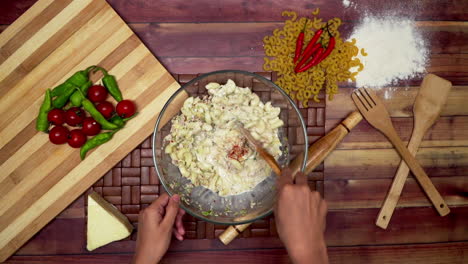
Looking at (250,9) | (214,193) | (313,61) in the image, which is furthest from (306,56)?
(214,193)

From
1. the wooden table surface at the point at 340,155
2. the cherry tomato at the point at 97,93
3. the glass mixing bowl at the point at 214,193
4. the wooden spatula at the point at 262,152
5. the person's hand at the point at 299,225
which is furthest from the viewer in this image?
the wooden table surface at the point at 340,155

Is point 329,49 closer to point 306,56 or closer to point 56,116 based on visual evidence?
point 306,56

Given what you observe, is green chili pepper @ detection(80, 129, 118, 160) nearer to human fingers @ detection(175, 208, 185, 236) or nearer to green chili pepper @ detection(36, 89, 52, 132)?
green chili pepper @ detection(36, 89, 52, 132)

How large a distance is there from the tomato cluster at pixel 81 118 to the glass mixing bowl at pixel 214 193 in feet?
0.69

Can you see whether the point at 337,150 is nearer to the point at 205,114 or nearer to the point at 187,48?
the point at 205,114

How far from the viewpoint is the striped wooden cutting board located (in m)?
1.49

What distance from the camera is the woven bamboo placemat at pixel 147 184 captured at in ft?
5.00

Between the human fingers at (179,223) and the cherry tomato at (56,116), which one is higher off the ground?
the cherry tomato at (56,116)

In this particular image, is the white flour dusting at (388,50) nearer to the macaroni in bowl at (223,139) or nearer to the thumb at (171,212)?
the macaroni in bowl at (223,139)

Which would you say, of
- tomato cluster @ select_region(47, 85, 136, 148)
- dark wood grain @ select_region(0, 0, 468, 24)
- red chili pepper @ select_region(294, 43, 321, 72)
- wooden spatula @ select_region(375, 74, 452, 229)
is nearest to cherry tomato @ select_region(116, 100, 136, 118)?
tomato cluster @ select_region(47, 85, 136, 148)

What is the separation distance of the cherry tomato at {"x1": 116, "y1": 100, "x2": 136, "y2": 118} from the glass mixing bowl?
18cm

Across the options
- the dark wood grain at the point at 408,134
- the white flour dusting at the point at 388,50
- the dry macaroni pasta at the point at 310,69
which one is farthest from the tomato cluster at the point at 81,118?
the white flour dusting at the point at 388,50

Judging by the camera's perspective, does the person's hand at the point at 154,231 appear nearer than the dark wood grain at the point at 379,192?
Yes

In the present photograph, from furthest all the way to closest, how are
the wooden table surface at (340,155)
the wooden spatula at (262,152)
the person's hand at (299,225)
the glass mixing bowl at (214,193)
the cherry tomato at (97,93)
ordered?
the wooden table surface at (340,155), the cherry tomato at (97,93), the glass mixing bowl at (214,193), the wooden spatula at (262,152), the person's hand at (299,225)
